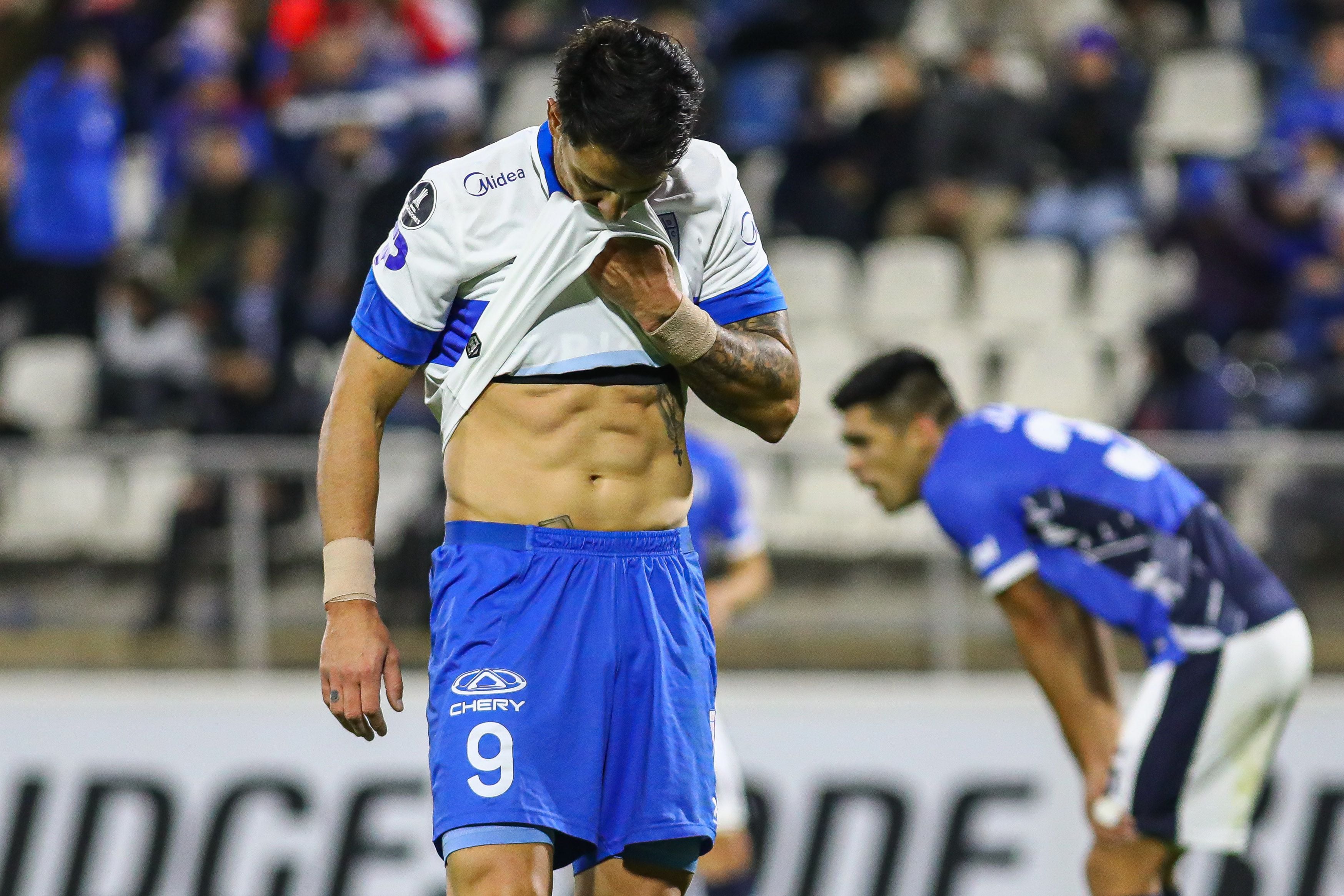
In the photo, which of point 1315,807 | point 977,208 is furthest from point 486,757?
point 977,208

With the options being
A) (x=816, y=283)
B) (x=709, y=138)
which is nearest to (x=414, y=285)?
(x=816, y=283)

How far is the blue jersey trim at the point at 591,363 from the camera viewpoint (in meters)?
3.52

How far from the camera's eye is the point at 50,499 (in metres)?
7.63

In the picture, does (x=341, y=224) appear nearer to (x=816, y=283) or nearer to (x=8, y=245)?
(x=8, y=245)

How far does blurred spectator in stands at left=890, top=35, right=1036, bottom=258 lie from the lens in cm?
1030

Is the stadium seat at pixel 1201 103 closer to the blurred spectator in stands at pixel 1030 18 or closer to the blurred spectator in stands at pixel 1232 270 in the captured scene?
the blurred spectator in stands at pixel 1030 18

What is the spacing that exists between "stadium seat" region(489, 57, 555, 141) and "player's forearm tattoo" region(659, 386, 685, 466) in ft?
27.4

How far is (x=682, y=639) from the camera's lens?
11.7 ft

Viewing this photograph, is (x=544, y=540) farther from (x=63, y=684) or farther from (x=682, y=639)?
(x=63, y=684)

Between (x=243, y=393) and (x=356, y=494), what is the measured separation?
17.6ft

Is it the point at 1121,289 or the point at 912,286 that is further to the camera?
the point at 912,286

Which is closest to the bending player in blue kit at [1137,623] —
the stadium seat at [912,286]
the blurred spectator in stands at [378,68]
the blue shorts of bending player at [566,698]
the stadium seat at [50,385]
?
the blue shorts of bending player at [566,698]

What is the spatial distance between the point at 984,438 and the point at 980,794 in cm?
274

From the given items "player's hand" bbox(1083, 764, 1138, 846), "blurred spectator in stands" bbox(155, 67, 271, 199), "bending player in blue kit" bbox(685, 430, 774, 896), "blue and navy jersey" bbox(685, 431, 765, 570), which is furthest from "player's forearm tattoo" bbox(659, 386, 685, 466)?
"blurred spectator in stands" bbox(155, 67, 271, 199)
